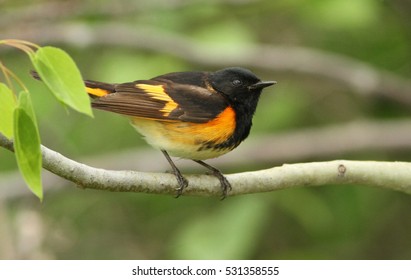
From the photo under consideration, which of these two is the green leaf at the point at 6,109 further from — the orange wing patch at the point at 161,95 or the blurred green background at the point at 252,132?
the blurred green background at the point at 252,132

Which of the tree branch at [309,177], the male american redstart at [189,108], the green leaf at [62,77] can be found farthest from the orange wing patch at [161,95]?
the green leaf at [62,77]

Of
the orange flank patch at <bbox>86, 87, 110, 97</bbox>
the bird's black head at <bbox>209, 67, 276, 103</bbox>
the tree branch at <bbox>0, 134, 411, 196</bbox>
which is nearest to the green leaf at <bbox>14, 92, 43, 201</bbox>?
the tree branch at <bbox>0, 134, 411, 196</bbox>

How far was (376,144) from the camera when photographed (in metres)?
6.31

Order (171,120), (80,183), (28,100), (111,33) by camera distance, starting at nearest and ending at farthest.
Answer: (28,100), (80,183), (171,120), (111,33)

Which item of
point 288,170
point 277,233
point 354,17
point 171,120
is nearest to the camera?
point 288,170

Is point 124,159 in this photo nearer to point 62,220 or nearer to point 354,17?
point 62,220

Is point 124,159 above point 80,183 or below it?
below

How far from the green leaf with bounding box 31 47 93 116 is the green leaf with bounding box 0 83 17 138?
0.11 meters

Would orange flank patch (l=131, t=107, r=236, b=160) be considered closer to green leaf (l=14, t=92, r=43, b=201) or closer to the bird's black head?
the bird's black head

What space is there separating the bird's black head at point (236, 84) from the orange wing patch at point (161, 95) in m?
0.28

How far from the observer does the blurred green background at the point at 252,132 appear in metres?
6.00

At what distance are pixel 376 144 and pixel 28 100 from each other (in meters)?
4.78

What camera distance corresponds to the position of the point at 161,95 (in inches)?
150

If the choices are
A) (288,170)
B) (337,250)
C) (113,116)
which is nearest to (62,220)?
(113,116)
